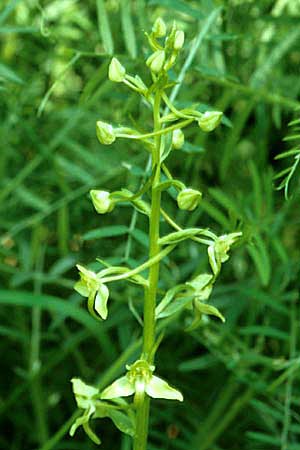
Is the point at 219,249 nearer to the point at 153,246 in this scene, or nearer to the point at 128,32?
the point at 153,246

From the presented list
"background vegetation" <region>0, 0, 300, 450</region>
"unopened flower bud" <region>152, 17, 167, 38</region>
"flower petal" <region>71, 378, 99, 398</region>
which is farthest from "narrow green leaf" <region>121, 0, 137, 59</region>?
"flower petal" <region>71, 378, 99, 398</region>

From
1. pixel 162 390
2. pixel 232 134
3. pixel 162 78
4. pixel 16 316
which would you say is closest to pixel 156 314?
pixel 162 390

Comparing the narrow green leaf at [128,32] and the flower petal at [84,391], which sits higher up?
the narrow green leaf at [128,32]

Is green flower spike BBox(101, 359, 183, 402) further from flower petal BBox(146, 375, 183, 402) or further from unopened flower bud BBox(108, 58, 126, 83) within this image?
unopened flower bud BBox(108, 58, 126, 83)

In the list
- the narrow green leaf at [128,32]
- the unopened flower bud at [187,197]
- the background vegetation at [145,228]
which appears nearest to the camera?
the unopened flower bud at [187,197]

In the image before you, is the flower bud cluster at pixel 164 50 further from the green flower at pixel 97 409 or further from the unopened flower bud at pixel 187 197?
the green flower at pixel 97 409

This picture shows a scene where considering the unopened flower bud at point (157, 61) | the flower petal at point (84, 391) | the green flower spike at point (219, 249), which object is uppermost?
the unopened flower bud at point (157, 61)

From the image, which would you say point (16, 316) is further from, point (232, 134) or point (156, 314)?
point (156, 314)

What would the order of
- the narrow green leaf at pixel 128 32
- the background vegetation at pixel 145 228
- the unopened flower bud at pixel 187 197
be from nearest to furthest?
the unopened flower bud at pixel 187 197 → the narrow green leaf at pixel 128 32 → the background vegetation at pixel 145 228

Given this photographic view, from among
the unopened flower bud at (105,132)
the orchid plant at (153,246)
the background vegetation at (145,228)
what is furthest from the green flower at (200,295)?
the background vegetation at (145,228)
